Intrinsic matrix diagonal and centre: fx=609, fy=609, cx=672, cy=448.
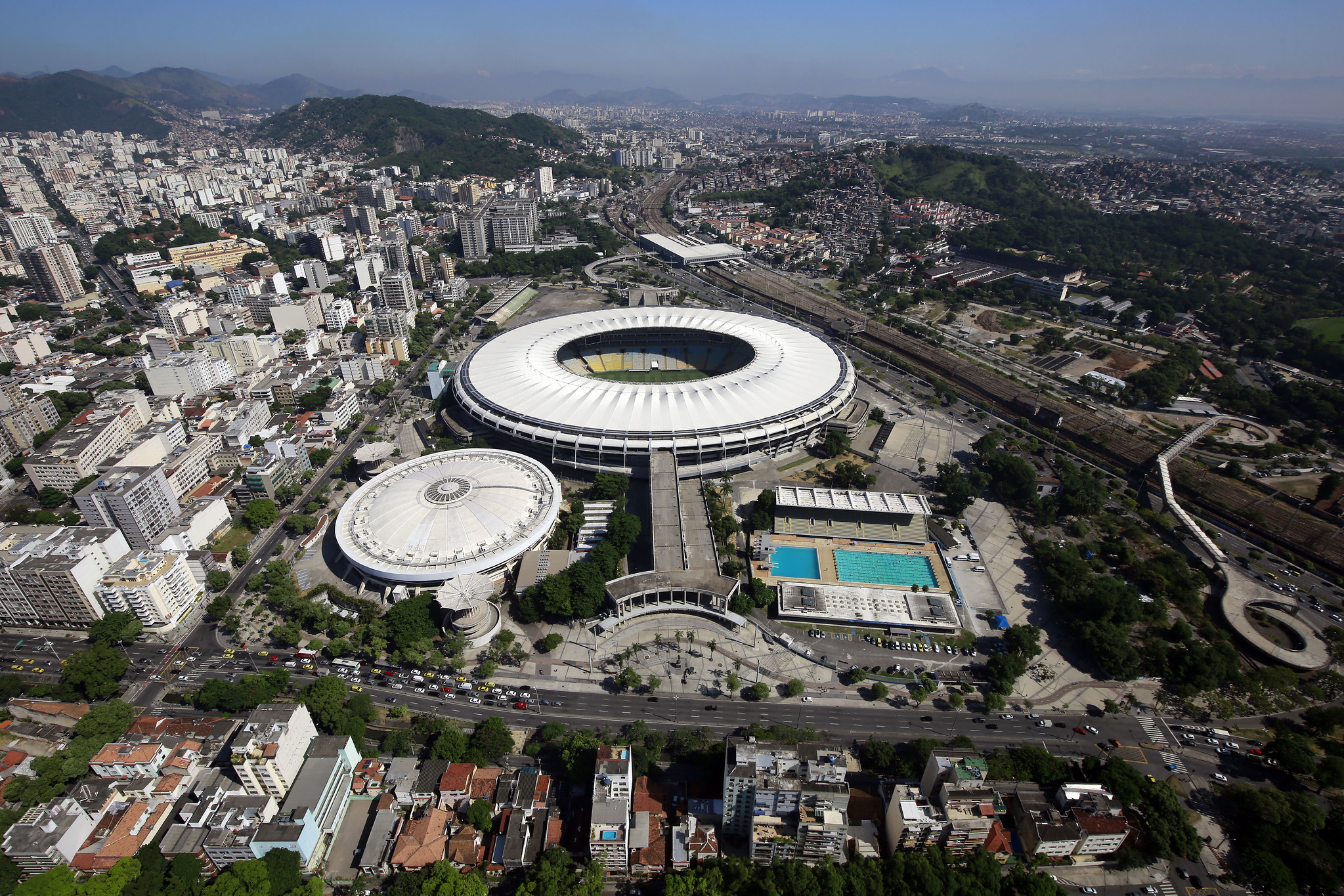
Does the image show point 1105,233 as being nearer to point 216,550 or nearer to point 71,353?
point 216,550

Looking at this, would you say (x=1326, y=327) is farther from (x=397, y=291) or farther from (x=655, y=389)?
(x=397, y=291)

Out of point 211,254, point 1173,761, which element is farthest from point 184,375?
point 1173,761

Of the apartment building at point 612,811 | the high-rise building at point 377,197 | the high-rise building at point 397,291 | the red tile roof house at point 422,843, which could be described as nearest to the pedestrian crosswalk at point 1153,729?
the apartment building at point 612,811

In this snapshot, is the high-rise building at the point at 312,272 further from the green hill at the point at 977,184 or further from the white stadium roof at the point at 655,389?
the green hill at the point at 977,184

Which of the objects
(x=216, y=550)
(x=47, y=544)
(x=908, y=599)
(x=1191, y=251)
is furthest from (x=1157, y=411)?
(x=47, y=544)

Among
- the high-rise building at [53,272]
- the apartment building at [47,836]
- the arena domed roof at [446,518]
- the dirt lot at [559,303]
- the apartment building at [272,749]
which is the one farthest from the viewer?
the dirt lot at [559,303]

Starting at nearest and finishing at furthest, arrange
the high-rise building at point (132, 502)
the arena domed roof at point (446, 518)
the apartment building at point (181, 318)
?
the arena domed roof at point (446, 518), the high-rise building at point (132, 502), the apartment building at point (181, 318)
